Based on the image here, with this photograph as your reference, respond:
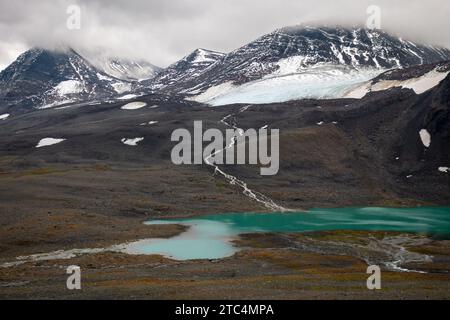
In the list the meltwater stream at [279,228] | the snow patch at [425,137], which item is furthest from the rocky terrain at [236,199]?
the meltwater stream at [279,228]

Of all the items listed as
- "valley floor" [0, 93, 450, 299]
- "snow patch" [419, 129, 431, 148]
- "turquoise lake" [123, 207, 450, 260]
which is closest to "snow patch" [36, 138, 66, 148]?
"valley floor" [0, 93, 450, 299]

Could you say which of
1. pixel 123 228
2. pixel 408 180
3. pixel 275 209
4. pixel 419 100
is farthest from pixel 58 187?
pixel 419 100

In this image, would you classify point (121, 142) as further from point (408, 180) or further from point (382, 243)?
point (382, 243)

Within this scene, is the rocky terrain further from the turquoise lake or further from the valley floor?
the turquoise lake

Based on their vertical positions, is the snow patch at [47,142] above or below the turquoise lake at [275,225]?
above

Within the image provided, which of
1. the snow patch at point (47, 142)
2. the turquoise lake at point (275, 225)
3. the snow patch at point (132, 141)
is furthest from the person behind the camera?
the snow patch at point (47, 142)

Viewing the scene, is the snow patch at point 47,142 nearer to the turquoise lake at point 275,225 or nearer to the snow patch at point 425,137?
the turquoise lake at point 275,225
